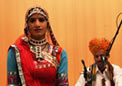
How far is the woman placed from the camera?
1.69 meters

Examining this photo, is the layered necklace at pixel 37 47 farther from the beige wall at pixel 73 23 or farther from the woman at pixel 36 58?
the beige wall at pixel 73 23

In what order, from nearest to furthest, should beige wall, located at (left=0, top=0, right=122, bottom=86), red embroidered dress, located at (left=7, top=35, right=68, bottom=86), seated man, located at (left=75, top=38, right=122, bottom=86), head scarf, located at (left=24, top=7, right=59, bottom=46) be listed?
red embroidered dress, located at (left=7, top=35, right=68, bottom=86), head scarf, located at (left=24, top=7, right=59, bottom=46), seated man, located at (left=75, top=38, right=122, bottom=86), beige wall, located at (left=0, top=0, right=122, bottom=86)

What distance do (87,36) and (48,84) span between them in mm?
1207

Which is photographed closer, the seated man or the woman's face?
the woman's face

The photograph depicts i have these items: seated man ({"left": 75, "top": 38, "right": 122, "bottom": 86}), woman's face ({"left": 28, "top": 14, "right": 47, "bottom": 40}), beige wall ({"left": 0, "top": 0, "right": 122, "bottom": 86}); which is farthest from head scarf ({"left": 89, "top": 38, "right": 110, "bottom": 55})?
woman's face ({"left": 28, "top": 14, "right": 47, "bottom": 40})

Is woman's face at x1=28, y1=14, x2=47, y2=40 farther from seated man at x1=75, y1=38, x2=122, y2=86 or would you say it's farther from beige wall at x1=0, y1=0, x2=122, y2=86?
beige wall at x1=0, y1=0, x2=122, y2=86

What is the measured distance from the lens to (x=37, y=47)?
177 cm

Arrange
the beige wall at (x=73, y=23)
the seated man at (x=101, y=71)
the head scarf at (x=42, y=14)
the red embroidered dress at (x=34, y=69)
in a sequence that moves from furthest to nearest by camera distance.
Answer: the beige wall at (x=73, y=23) → the seated man at (x=101, y=71) → the head scarf at (x=42, y=14) → the red embroidered dress at (x=34, y=69)

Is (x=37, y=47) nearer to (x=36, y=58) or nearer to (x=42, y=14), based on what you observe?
(x=36, y=58)

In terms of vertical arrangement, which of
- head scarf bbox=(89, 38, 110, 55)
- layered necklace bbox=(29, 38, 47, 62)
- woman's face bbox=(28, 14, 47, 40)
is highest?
Result: woman's face bbox=(28, 14, 47, 40)

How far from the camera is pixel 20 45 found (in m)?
1.75

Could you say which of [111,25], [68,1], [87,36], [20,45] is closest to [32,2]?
[68,1]

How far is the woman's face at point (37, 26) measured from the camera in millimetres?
1772

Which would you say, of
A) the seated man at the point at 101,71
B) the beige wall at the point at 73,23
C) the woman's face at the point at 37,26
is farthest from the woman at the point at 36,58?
the beige wall at the point at 73,23
